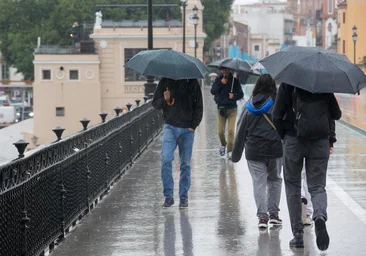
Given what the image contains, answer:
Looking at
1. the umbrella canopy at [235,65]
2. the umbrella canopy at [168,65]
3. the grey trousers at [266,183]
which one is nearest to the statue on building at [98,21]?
the umbrella canopy at [235,65]

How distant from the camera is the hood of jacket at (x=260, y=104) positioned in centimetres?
1123

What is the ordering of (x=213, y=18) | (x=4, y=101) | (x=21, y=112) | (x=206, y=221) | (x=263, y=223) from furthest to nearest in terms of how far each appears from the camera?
A: (x=4, y=101) < (x=21, y=112) < (x=213, y=18) < (x=206, y=221) < (x=263, y=223)

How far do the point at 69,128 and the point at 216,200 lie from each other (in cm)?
7299

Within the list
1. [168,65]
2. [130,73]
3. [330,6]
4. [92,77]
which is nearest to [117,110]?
[168,65]

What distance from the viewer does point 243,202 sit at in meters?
13.4

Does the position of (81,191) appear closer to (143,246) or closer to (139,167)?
(143,246)

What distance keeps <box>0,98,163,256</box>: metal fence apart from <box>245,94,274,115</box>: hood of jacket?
2035 millimetres

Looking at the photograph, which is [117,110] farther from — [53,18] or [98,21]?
[53,18]

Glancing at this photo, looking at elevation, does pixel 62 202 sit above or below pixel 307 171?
below

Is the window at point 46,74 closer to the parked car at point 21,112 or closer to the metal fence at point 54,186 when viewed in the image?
the parked car at point 21,112

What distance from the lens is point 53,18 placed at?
316 ft

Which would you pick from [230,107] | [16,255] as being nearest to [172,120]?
[16,255]

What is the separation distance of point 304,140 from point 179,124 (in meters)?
3.21

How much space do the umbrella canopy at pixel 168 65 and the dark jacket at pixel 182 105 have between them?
0.18 meters
